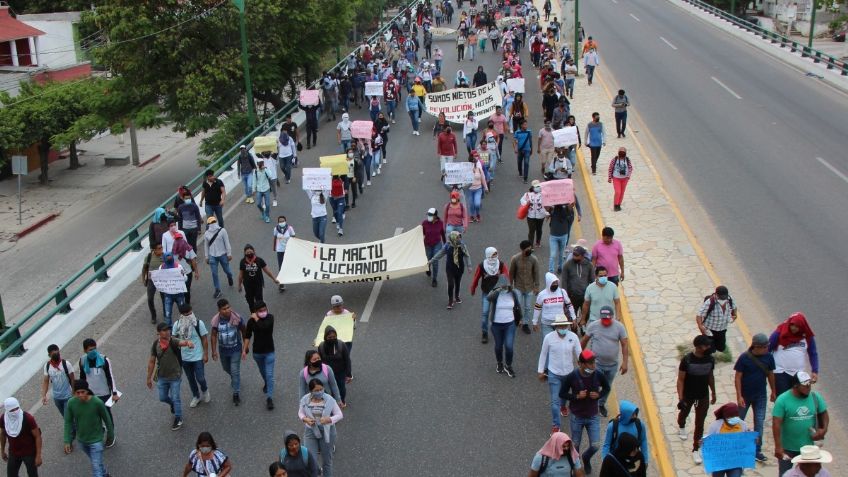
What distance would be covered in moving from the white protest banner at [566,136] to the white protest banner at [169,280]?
9404mm

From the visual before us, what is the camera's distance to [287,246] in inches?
619

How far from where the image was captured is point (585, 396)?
9578 mm

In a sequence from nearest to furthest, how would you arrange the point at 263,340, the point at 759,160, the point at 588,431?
the point at 588,431
the point at 263,340
the point at 759,160

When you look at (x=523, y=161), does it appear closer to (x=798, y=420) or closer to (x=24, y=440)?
(x=798, y=420)

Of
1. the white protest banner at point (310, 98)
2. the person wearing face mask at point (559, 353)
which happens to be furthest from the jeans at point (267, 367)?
the white protest banner at point (310, 98)

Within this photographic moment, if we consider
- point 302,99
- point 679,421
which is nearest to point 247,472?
point 679,421

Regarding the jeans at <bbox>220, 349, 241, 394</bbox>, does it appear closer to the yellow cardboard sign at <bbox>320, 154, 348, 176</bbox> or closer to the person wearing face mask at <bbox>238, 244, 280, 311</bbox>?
the person wearing face mask at <bbox>238, 244, 280, 311</bbox>

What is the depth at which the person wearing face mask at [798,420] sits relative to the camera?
28.9 ft

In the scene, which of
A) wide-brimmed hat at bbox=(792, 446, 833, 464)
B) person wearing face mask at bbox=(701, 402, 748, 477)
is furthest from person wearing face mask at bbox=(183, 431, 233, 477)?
wide-brimmed hat at bbox=(792, 446, 833, 464)

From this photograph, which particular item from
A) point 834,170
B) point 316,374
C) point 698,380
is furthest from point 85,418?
point 834,170

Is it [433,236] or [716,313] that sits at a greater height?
[716,313]

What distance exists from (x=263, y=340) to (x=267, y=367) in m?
0.41

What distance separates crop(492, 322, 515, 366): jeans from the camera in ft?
39.7

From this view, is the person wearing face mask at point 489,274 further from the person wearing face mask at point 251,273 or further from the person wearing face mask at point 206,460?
the person wearing face mask at point 206,460
